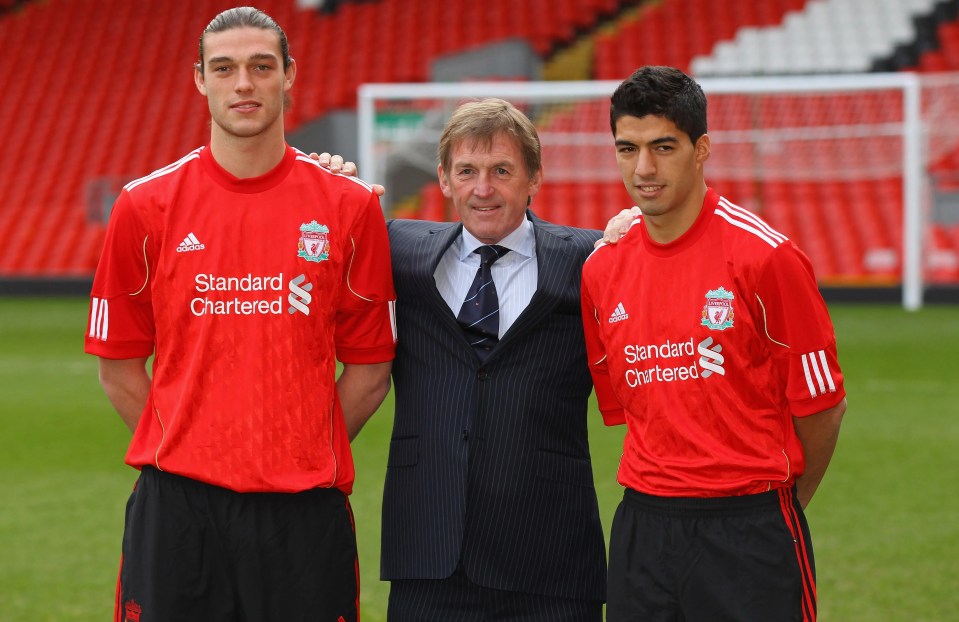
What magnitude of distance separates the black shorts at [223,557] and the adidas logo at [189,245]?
1.61 feet

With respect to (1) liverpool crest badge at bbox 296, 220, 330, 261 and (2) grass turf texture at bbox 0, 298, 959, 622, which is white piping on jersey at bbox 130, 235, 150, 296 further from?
(2) grass turf texture at bbox 0, 298, 959, 622

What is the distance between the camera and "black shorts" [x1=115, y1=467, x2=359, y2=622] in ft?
9.19

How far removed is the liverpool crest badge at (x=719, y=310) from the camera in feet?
8.84

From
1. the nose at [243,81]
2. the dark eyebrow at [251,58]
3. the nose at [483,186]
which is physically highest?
the dark eyebrow at [251,58]

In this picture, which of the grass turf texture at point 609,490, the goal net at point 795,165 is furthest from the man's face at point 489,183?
the goal net at point 795,165

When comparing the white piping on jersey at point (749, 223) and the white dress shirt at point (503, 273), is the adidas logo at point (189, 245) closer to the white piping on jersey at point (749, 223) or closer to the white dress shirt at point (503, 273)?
the white dress shirt at point (503, 273)

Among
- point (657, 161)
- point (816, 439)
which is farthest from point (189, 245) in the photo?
point (816, 439)

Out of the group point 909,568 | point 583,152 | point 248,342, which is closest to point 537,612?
point 248,342

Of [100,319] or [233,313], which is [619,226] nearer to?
[233,313]

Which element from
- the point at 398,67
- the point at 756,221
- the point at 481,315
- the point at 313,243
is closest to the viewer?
the point at 756,221

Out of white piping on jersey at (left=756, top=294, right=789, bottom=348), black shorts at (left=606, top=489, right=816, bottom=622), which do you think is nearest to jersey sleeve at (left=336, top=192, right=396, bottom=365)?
black shorts at (left=606, top=489, right=816, bottom=622)

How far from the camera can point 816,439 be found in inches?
110

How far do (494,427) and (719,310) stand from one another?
0.65 meters

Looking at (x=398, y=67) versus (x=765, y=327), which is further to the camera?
(x=398, y=67)
